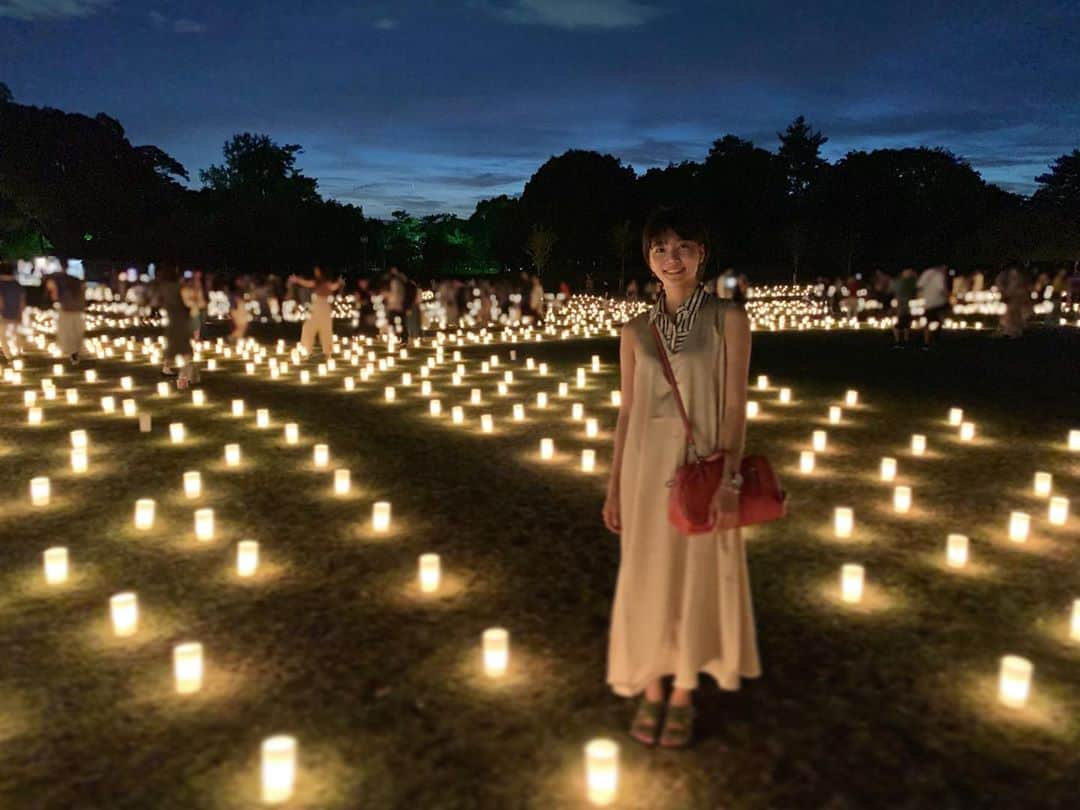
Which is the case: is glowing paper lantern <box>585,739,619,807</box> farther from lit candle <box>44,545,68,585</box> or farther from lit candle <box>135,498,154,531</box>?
lit candle <box>135,498,154,531</box>

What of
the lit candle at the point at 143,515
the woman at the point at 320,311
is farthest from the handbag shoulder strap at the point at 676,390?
the woman at the point at 320,311

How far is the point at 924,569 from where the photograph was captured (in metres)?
5.87

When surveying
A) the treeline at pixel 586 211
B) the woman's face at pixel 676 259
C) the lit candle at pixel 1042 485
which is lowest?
the lit candle at pixel 1042 485

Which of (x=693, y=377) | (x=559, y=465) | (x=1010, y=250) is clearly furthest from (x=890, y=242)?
(x=693, y=377)

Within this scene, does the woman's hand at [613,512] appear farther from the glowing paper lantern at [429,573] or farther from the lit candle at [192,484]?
the lit candle at [192,484]

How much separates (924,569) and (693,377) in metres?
3.42

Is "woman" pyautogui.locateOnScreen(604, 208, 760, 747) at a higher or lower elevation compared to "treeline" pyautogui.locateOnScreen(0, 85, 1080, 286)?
lower

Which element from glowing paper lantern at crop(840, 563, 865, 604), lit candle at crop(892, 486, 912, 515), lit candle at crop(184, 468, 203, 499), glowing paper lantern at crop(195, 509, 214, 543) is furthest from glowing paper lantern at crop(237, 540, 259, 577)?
lit candle at crop(892, 486, 912, 515)

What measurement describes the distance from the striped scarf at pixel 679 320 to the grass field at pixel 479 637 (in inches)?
69.1

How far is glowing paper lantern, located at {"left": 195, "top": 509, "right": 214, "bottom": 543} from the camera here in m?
6.46

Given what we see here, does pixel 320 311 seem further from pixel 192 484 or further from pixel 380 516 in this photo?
pixel 380 516

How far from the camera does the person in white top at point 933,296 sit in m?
18.7

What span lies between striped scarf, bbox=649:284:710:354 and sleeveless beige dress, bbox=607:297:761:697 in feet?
0.09

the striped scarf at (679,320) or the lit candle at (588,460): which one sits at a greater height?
the striped scarf at (679,320)
